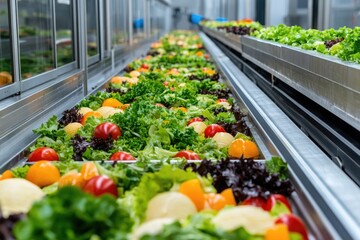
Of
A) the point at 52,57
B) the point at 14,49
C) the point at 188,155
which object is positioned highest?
the point at 14,49

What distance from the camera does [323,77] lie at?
3.29 m

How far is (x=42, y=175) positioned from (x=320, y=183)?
1.25 metres

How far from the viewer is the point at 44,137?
11.9ft

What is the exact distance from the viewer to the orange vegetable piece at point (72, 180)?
8.10 feet

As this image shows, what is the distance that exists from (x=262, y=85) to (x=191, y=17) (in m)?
25.5

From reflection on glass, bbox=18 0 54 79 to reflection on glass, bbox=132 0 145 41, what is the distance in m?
5.13

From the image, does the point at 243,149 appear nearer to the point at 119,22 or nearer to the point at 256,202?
the point at 256,202

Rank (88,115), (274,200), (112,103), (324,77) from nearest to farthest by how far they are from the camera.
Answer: (274,200) < (324,77) < (88,115) < (112,103)

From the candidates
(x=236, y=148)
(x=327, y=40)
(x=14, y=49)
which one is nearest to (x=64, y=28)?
(x=14, y=49)

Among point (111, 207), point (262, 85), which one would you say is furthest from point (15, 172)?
point (262, 85)

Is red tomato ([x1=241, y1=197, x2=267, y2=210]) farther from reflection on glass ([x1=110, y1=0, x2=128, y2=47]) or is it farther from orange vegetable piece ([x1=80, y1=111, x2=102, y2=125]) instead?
reflection on glass ([x1=110, y1=0, x2=128, y2=47])

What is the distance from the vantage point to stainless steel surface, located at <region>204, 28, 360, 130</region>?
8.91ft

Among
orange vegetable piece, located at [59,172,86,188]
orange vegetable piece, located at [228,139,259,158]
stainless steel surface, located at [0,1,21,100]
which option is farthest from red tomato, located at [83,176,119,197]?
stainless steel surface, located at [0,1,21,100]

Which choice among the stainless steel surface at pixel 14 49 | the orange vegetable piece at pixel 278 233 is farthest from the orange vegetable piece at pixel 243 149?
the stainless steel surface at pixel 14 49
